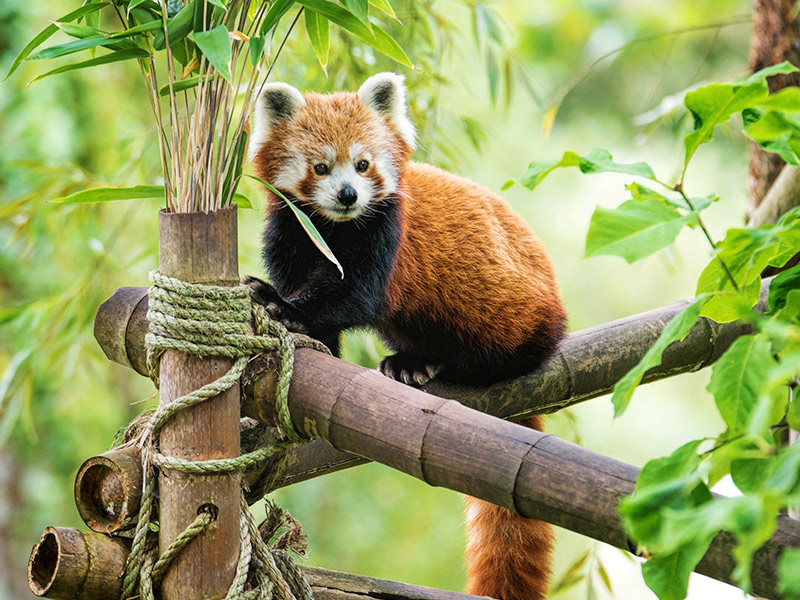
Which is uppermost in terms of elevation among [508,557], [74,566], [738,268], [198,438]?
[738,268]

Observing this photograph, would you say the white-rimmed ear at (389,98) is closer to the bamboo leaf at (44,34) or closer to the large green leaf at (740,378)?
the bamboo leaf at (44,34)

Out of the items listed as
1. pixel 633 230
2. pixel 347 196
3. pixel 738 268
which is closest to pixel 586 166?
pixel 633 230

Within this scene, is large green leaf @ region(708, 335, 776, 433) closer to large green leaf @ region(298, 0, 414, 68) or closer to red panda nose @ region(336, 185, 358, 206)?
large green leaf @ region(298, 0, 414, 68)

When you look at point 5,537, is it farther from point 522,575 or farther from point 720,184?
point 720,184

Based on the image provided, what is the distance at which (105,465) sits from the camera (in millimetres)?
1128

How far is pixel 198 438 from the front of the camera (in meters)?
1.08

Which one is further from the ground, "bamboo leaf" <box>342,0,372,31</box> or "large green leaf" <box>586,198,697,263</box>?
"bamboo leaf" <box>342,0,372,31</box>

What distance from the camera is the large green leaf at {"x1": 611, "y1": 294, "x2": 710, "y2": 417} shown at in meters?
0.74

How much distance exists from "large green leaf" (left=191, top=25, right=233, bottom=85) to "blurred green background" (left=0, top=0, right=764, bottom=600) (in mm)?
1302

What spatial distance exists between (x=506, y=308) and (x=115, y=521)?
0.89 metres

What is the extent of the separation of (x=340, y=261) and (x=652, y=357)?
3.19ft

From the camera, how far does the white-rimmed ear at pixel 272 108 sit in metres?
1.69

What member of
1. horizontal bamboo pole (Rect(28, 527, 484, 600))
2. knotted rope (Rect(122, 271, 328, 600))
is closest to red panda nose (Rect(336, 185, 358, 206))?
knotted rope (Rect(122, 271, 328, 600))

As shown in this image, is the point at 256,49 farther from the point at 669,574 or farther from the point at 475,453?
the point at 669,574
